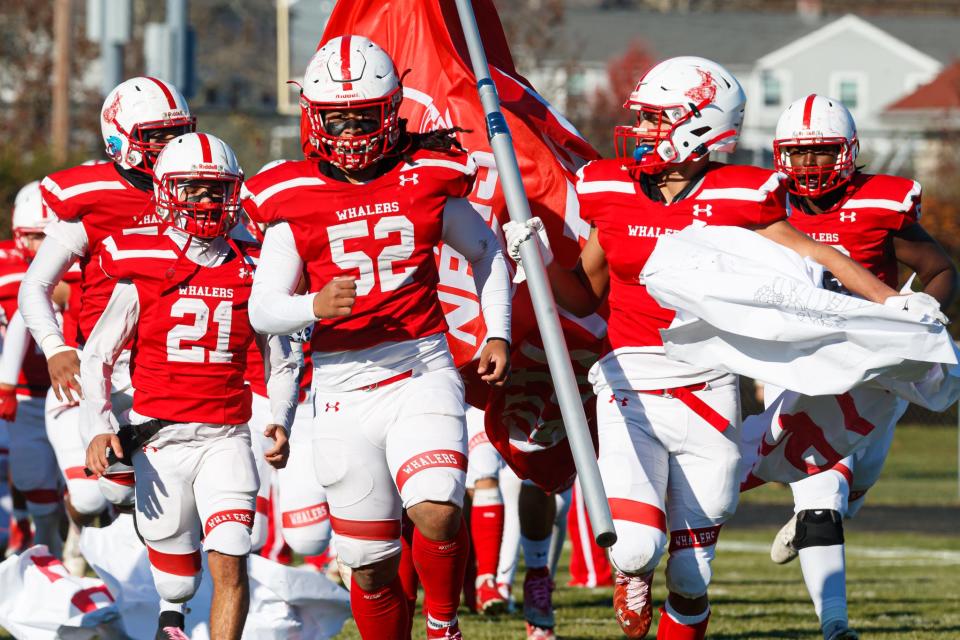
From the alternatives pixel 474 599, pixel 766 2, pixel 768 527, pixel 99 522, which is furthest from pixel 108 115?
pixel 766 2

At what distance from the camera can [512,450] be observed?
22.6 feet

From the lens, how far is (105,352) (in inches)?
238

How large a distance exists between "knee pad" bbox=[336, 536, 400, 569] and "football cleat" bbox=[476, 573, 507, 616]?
283cm

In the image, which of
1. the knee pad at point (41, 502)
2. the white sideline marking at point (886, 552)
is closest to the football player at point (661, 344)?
the knee pad at point (41, 502)

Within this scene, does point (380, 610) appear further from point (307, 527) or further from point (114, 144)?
point (114, 144)

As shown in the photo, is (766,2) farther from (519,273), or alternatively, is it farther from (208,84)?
(519,273)

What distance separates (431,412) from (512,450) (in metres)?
1.45

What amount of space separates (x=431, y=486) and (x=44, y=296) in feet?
6.47

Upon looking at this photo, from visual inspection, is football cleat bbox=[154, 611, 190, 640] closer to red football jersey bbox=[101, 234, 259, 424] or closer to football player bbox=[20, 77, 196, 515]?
football player bbox=[20, 77, 196, 515]

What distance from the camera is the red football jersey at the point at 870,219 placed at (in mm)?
6500

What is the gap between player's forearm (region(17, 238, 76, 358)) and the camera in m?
6.40

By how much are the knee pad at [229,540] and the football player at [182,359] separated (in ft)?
0.29

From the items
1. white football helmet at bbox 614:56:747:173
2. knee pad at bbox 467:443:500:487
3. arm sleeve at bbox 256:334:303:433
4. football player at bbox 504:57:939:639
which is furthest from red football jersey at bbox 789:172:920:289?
knee pad at bbox 467:443:500:487

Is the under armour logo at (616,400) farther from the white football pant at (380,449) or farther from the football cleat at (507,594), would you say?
the football cleat at (507,594)
